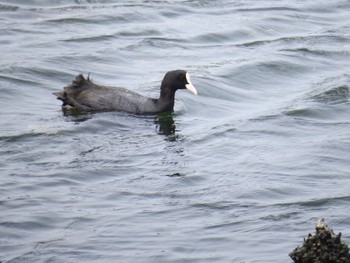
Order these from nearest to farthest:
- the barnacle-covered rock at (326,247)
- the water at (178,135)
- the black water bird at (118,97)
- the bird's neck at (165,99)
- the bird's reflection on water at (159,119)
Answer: the barnacle-covered rock at (326,247) < the water at (178,135) < the bird's reflection on water at (159,119) < the black water bird at (118,97) < the bird's neck at (165,99)

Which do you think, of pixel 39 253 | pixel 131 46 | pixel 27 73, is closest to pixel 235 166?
pixel 39 253

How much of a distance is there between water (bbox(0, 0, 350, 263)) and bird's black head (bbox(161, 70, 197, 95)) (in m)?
0.39

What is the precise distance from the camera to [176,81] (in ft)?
45.2

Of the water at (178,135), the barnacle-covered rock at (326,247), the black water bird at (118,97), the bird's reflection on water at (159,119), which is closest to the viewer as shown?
Answer: the barnacle-covered rock at (326,247)

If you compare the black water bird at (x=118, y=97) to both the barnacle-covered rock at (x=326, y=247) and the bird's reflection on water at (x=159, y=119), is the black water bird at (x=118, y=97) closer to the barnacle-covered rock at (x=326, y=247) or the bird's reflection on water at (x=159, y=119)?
the bird's reflection on water at (x=159, y=119)

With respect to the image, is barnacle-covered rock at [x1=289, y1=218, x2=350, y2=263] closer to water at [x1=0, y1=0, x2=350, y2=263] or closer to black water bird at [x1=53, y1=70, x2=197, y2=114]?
water at [x1=0, y1=0, x2=350, y2=263]

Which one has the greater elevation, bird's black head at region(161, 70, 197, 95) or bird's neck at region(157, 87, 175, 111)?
bird's black head at region(161, 70, 197, 95)

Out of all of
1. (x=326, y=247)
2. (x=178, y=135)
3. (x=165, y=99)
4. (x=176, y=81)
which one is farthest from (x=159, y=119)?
(x=326, y=247)

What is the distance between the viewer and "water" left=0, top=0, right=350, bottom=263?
8930mm

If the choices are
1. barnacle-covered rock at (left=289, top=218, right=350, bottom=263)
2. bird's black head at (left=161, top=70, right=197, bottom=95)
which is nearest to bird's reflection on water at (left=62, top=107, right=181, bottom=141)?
bird's black head at (left=161, top=70, right=197, bottom=95)

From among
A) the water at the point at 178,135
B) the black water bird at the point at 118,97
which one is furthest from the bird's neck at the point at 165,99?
the water at the point at 178,135

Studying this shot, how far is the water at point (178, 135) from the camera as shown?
8930 millimetres

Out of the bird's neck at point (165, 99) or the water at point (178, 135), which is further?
the bird's neck at point (165, 99)

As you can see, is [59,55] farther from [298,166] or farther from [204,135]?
[298,166]
